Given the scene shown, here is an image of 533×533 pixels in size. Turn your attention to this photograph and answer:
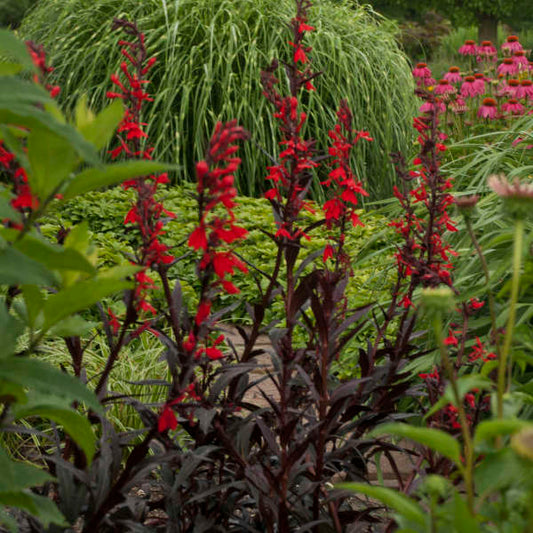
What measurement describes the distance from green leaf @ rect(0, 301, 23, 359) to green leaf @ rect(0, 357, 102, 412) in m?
0.01

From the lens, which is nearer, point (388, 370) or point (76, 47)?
point (388, 370)

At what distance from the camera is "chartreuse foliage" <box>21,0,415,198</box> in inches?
219

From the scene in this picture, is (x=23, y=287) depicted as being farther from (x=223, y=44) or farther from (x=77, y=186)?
(x=223, y=44)

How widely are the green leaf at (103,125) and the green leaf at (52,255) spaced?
12 centimetres

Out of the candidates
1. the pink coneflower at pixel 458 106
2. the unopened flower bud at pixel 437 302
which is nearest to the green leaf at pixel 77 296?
the unopened flower bud at pixel 437 302

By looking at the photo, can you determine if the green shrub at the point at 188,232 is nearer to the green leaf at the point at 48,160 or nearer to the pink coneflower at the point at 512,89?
→ the pink coneflower at the point at 512,89

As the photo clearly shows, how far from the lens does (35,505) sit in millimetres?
894

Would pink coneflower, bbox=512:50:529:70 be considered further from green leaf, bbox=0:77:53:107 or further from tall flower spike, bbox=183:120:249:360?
green leaf, bbox=0:77:53:107

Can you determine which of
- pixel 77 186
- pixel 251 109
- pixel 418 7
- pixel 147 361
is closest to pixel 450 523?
pixel 77 186

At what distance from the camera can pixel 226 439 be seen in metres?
1.33

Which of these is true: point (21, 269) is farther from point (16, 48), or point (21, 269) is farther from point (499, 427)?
point (499, 427)

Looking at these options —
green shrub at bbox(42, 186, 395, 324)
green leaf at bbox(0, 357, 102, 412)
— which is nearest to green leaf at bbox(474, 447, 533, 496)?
green leaf at bbox(0, 357, 102, 412)

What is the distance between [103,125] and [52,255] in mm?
151

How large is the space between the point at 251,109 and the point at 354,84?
3.22ft
